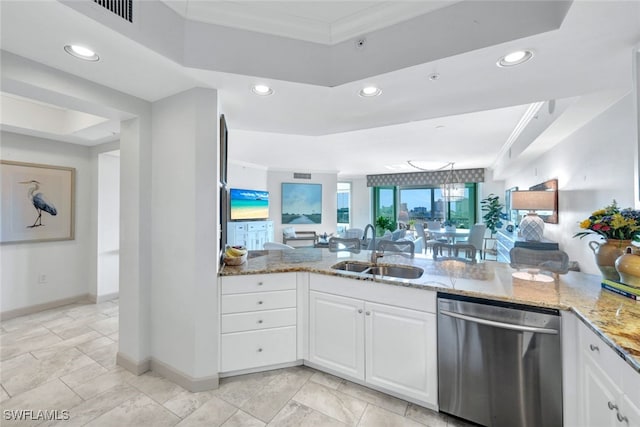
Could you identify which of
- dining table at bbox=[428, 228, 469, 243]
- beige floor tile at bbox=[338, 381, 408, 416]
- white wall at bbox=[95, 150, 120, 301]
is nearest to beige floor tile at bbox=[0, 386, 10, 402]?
white wall at bbox=[95, 150, 120, 301]

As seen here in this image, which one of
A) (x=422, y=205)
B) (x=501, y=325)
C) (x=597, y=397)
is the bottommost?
(x=597, y=397)

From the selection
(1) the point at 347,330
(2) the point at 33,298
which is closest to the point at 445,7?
(1) the point at 347,330

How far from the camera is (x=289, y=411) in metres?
1.80

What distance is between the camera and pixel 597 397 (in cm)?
116

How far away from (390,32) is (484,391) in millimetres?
2250

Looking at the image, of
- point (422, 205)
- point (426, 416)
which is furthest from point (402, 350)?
point (422, 205)

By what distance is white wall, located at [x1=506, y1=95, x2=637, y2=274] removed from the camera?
2.11 meters

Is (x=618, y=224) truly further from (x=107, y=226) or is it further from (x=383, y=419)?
(x=107, y=226)

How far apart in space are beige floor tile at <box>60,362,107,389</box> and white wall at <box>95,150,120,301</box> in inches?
67.9

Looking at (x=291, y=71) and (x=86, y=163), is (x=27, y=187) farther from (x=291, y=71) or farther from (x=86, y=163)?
(x=291, y=71)

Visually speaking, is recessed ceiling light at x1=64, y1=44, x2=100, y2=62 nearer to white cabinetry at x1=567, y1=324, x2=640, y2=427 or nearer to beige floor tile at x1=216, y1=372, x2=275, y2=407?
beige floor tile at x1=216, y1=372, x2=275, y2=407

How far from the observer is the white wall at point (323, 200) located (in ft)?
26.0

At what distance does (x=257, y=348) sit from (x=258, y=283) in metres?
0.53

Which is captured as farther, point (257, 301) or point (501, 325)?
point (257, 301)
